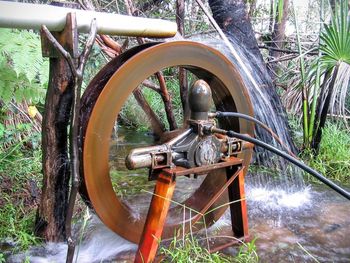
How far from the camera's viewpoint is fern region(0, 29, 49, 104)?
2.09 m

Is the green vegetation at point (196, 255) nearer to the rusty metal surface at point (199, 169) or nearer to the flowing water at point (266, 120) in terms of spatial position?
the rusty metal surface at point (199, 169)

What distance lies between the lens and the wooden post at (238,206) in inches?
97.9

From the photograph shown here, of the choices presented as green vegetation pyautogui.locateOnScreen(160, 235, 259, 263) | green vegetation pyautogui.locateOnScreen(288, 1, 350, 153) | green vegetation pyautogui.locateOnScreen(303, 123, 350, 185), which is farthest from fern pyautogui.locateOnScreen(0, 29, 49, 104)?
green vegetation pyautogui.locateOnScreen(303, 123, 350, 185)

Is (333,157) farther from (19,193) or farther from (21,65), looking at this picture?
(21,65)

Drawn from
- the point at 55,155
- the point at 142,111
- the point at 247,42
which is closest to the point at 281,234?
the point at 55,155

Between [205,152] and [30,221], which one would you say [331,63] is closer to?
[205,152]

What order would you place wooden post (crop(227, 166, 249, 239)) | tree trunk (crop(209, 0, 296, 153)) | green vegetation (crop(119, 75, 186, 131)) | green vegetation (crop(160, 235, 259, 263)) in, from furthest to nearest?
green vegetation (crop(119, 75, 186, 131)) → tree trunk (crop(209, 0, 296, 153)) → wooden post (crop(227, 166, 249, 239)) → green vegetation (crop(160, 235, 259, 263))

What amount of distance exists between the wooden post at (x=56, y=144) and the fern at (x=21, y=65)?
91mm

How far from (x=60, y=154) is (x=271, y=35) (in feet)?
18.4

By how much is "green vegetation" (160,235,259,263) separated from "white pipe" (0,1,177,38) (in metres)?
1.27

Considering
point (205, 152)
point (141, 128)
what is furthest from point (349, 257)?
point (141, 128)

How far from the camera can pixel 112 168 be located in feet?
13.9

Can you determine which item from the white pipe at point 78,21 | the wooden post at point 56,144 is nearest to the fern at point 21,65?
the wooden post at point 56,144

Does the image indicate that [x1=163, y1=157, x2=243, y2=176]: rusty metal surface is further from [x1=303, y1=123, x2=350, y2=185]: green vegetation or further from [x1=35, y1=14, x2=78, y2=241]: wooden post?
[x1=303, y1=123, x2=350, y2=185]: green vegetation
